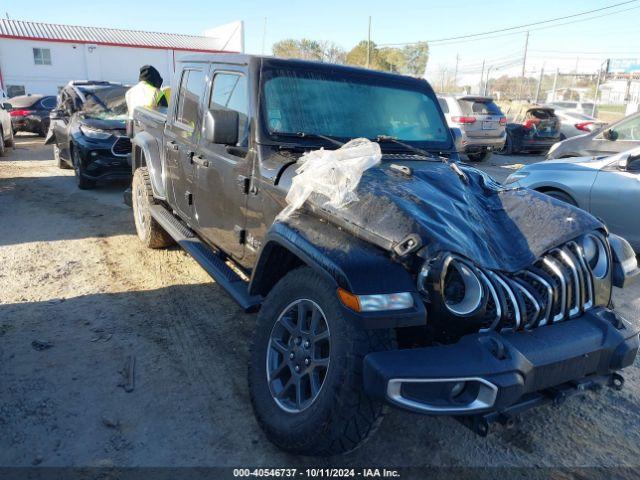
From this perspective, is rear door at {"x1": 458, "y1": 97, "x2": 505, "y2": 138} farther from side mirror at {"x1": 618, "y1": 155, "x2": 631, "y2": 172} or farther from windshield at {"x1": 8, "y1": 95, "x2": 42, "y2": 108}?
windshield at {"x1": 8, "y1": 95, "x2": 42, "y2": 108}

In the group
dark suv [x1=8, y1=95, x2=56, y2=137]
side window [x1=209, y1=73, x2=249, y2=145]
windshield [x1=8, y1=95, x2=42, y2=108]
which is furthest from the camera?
windshield [x1=8, y1=95, x2=42, y2=108]

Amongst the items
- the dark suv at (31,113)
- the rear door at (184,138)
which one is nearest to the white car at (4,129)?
the dark suv at (31,113)

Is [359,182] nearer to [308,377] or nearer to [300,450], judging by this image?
[308,377]

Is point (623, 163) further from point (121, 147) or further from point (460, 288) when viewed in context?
point (121, 147)

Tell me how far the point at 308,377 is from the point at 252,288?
2.33ft

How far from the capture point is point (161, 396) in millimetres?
3070

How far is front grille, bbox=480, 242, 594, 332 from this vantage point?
221cm

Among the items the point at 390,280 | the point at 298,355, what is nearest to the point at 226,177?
the point at 298,355

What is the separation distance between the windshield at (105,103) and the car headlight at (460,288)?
818 centimetres

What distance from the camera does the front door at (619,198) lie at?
541 cm

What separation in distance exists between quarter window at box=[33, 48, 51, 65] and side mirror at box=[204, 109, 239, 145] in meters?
39.5

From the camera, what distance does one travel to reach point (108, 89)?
9766 mm

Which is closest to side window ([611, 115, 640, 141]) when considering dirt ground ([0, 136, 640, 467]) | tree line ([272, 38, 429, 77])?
dirt ground ([0, 136, 640, 467])

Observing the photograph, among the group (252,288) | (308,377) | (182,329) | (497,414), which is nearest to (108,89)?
(182,329)
